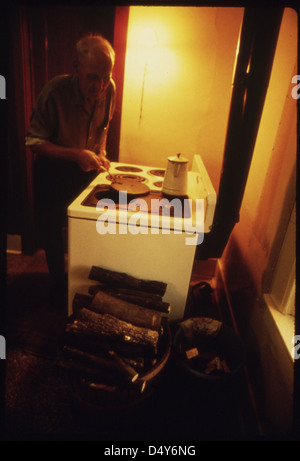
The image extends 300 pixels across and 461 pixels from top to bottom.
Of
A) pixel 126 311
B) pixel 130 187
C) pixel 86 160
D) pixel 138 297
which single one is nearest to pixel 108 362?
pixel 126 311

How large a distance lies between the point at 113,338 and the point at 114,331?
0.03 meters

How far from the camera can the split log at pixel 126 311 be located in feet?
4.44

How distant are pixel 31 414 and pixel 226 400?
102 centimetres

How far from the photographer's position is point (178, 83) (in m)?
2.26

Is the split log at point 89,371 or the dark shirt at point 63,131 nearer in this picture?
the split log at point 89,371

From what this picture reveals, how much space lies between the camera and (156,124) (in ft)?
7.91

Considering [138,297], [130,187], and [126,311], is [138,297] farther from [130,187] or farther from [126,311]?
[130,187]

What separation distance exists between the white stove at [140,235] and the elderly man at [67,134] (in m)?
0.45

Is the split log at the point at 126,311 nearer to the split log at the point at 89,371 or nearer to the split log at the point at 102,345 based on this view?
the split log at the point at 102,345

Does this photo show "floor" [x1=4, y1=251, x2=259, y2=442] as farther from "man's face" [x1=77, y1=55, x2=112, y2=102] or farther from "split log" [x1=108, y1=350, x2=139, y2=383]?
"man's face" [x1=77, y1=55, x2=112, y2=102]

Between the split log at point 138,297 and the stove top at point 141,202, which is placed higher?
the stove top at point 141,202

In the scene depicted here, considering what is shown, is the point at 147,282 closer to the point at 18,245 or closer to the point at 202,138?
the point at 202,138

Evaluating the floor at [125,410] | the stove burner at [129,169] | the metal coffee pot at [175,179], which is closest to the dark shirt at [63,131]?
the stove burner at [129,169]
